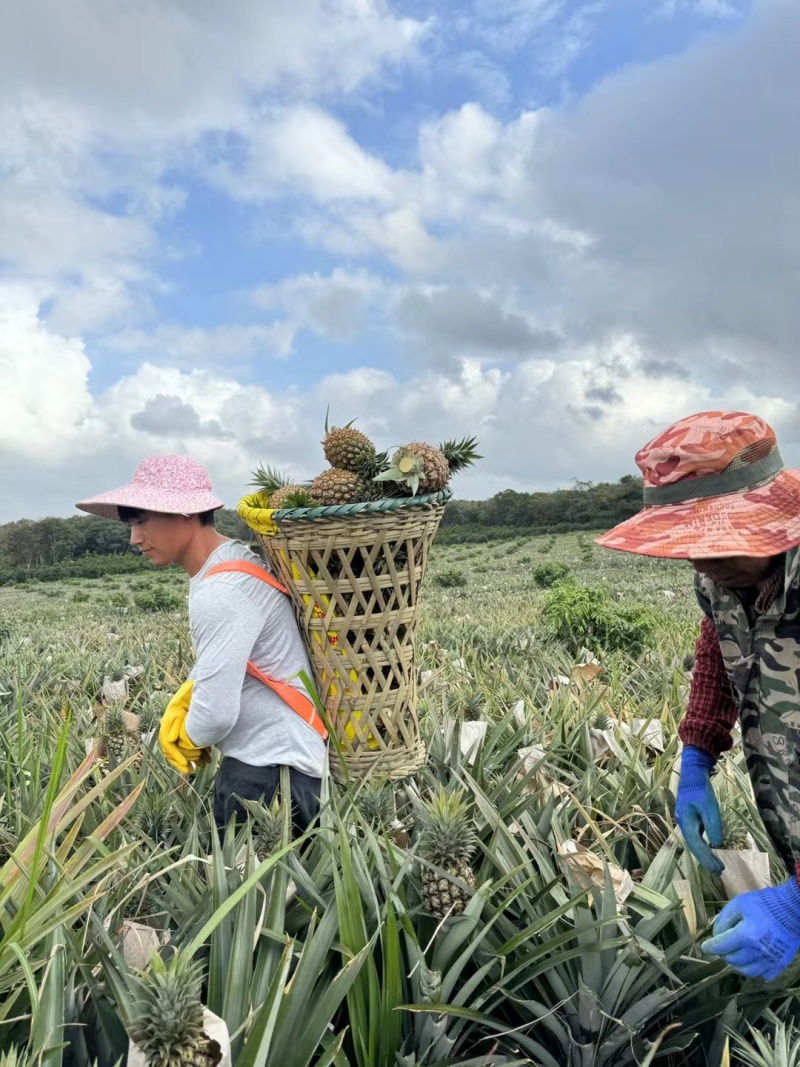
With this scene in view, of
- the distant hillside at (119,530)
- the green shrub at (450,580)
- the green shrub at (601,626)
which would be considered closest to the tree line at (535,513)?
the distant hillside at (119,530)

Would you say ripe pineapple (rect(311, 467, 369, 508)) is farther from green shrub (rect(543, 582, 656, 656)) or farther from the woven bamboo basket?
green shrub (rect(543, 582, 656, 656))

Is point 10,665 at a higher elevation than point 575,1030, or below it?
higher

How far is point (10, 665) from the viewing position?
20.5 feet

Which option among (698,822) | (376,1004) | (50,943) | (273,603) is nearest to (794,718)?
(698,822)

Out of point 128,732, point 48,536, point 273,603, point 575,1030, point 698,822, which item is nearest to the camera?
point 575,1030

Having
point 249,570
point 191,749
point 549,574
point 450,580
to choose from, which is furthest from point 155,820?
point 450,580

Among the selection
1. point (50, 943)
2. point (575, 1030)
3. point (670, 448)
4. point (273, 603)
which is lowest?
point (575, 1030)

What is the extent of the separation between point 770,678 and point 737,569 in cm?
36

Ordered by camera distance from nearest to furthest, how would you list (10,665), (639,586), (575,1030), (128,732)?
(575,1030), (128,732), (10,665), (639,586)

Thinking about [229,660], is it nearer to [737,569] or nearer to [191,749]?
[191,749]

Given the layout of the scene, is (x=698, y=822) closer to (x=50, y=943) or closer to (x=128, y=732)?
(x=50, y=943)

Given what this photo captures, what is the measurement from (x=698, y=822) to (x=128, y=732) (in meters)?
2.85

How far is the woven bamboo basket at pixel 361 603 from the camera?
2.46m

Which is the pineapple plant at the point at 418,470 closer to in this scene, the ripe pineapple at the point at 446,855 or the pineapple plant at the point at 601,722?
the ripe pineapple at the point at 446,855
